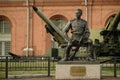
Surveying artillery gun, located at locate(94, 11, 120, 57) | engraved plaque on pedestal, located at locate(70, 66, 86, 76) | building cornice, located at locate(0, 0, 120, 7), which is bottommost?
engraved plaque on pedestal, located at locate(70, 66, 86, 76)

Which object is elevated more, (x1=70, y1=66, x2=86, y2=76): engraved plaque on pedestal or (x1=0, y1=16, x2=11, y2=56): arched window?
(x1=0, y1=16, x2=11, y2=56): arched window

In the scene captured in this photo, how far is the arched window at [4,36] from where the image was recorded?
39.6m

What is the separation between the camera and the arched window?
130ft

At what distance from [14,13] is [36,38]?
3283 millimetres

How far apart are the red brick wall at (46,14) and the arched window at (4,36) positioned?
93cm

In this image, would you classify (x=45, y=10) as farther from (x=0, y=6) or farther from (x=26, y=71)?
(x=26, y=71)

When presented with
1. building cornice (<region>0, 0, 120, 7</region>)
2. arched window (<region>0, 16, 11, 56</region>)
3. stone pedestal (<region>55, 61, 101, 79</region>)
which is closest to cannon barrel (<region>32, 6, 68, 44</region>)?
stone pedestal (<region>55, 61, 101, 79</region>)

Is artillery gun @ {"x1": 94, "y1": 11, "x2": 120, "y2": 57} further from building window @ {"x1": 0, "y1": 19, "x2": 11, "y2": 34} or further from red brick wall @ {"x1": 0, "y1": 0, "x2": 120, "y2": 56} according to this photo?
building window @ {"x1": 0, "y1": 19, "x2": 11, "y2": 34}

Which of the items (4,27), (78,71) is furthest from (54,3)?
(78,71)

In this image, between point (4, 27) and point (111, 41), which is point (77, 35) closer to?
point (111, 41)

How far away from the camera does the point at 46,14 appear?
38.4m

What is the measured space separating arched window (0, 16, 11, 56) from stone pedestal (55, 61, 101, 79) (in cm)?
2546

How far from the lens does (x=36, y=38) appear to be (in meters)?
38.2

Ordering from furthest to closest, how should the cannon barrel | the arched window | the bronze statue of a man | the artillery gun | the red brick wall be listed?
the arched window, the red brick wall, the artillery gun, the cannon barrel, the bronze statue of a man
